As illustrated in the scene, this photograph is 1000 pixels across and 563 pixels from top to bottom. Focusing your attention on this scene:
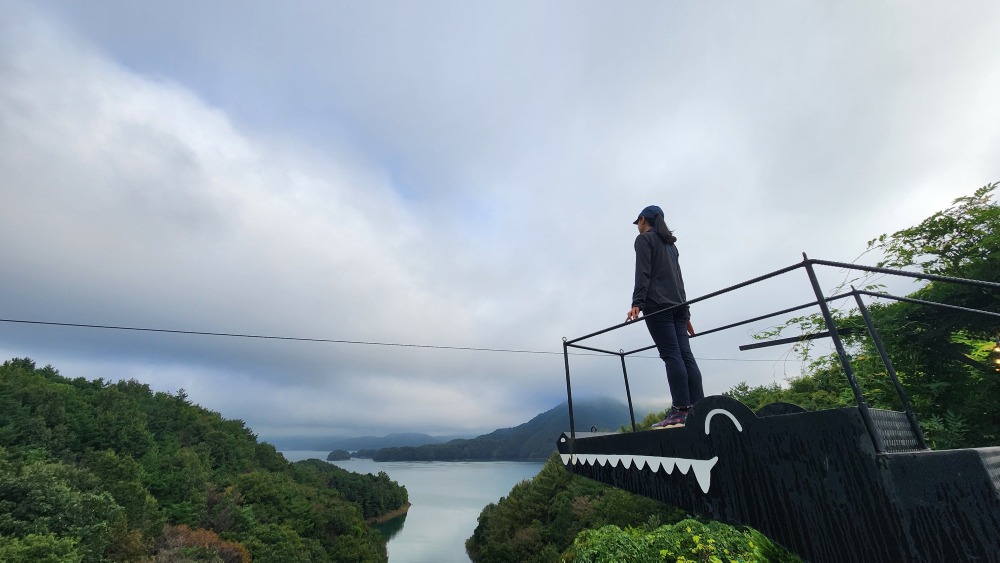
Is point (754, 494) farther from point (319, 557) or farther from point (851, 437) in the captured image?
point (319, 557)

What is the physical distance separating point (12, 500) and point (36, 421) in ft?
48.7

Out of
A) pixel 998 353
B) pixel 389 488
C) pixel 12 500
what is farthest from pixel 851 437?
pixel 389 488

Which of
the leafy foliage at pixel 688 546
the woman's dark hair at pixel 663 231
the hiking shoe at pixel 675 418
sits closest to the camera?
the hiking shoe at pixel 675 418

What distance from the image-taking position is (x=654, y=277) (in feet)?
13.3

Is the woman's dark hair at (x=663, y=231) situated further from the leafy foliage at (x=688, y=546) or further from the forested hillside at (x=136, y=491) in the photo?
the forested hillside at (x=136, y=491)

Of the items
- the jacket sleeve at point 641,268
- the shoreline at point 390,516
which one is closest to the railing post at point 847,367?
the jacket sleeve at point 641,268

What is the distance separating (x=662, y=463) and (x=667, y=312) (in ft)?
4.39

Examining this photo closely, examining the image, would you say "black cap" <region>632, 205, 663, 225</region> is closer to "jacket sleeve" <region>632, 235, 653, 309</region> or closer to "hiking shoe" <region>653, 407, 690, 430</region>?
"jacket sleeve" <region>632, 235, 653, 309</region>

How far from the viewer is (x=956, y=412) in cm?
538

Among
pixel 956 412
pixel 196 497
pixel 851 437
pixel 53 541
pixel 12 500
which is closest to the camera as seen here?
pixel 851 437

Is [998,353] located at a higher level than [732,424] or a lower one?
higher

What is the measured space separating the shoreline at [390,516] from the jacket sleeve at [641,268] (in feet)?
274

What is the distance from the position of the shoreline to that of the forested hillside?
75.5 ft

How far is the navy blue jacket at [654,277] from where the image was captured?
390cm
